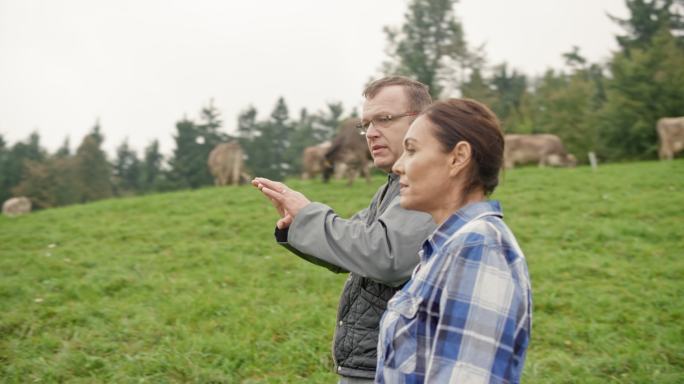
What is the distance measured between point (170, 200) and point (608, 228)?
992 centimetres

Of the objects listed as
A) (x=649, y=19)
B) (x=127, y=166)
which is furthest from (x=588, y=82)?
(x=127, y=166)

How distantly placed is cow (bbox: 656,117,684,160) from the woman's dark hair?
2422 cm

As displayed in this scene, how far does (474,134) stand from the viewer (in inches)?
66.0

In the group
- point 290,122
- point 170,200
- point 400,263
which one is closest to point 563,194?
point 170,200

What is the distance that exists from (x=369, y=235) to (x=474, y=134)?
21.5 inches

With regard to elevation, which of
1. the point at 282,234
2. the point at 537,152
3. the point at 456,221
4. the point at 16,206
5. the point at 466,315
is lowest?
the point at 16,206

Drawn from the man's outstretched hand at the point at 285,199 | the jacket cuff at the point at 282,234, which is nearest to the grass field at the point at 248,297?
the jacket cuff at the point at 282,234

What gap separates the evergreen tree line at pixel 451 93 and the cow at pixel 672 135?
4.17m

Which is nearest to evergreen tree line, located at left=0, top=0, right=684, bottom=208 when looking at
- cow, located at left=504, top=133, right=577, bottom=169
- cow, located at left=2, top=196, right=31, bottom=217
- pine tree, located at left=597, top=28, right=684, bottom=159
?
pine tree, located at left=597, top=28, right=684, bottom=159

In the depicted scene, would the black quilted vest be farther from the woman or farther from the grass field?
the grass field

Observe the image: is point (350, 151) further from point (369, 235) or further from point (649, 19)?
point (649, 19)

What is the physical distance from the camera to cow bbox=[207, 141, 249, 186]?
63.2ft

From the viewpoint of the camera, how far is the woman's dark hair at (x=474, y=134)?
5.51 feet

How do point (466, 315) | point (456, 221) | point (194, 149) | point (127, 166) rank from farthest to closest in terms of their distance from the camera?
point (127, 166), point (194, 149), point (456, 221), point (466, 315)
